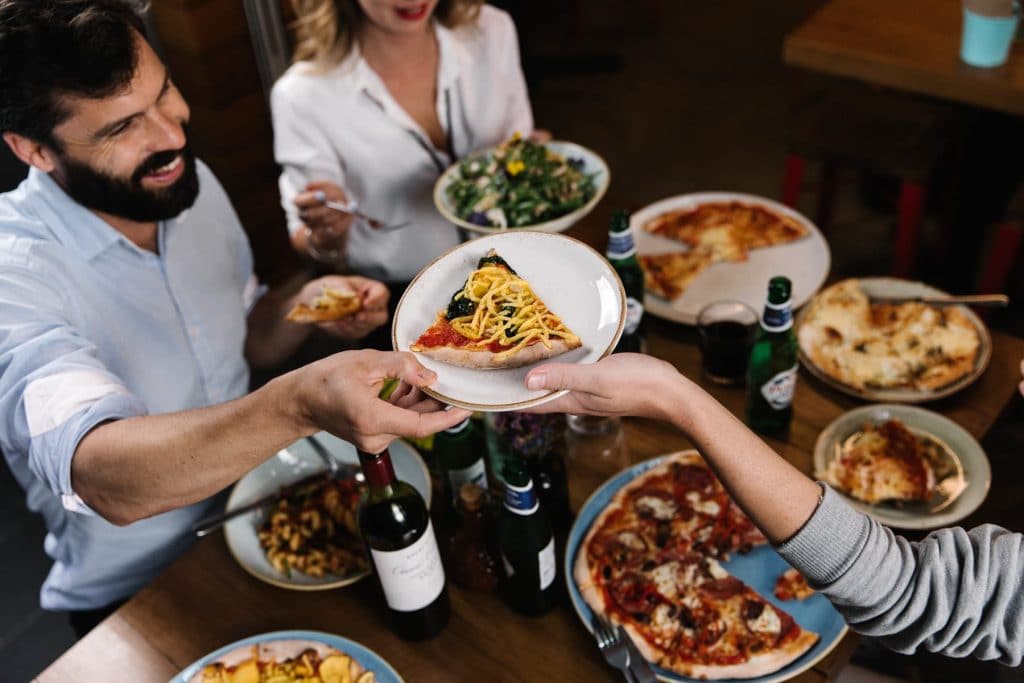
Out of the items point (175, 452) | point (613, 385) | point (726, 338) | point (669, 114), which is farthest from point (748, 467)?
point (669, 114)

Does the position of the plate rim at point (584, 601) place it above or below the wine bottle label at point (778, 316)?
below

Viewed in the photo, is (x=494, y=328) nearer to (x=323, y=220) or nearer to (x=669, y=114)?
(x=323, y=220)

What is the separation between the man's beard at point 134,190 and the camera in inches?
63.8

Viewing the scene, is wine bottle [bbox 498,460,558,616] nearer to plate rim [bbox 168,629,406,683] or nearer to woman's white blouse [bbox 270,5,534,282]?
plate rim [bbox 168,629,406,683]

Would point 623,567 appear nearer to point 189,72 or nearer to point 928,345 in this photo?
point 928,345

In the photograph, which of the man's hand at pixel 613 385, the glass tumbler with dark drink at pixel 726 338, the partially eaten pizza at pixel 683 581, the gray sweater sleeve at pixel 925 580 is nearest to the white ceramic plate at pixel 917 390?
the glass tumbler with dark drink at pixel 726 338

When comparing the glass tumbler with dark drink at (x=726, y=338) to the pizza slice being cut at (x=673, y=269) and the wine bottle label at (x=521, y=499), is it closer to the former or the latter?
the pizza slice being cut at (x=673, y=269)

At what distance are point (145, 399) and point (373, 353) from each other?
84 centimetres

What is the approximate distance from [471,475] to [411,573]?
234 mm

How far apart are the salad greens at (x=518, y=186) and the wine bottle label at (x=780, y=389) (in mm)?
662

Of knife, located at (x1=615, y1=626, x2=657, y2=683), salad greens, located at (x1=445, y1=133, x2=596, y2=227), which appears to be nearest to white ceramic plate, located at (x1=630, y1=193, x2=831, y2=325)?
salad greens, located at (x1=445, y1=133, x2=596, y2=227)

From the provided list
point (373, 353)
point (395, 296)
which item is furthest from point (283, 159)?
point (373, 353)

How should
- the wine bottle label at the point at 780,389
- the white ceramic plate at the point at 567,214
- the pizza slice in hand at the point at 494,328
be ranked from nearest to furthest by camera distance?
the pizza slice in hand at the point at 494,328 → the wine bottle label at the point at 780,389 → the white ceramic plate at the point at 567,214

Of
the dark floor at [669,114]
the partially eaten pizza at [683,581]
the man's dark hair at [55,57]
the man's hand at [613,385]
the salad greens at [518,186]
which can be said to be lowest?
the dark floor at [669,114]
